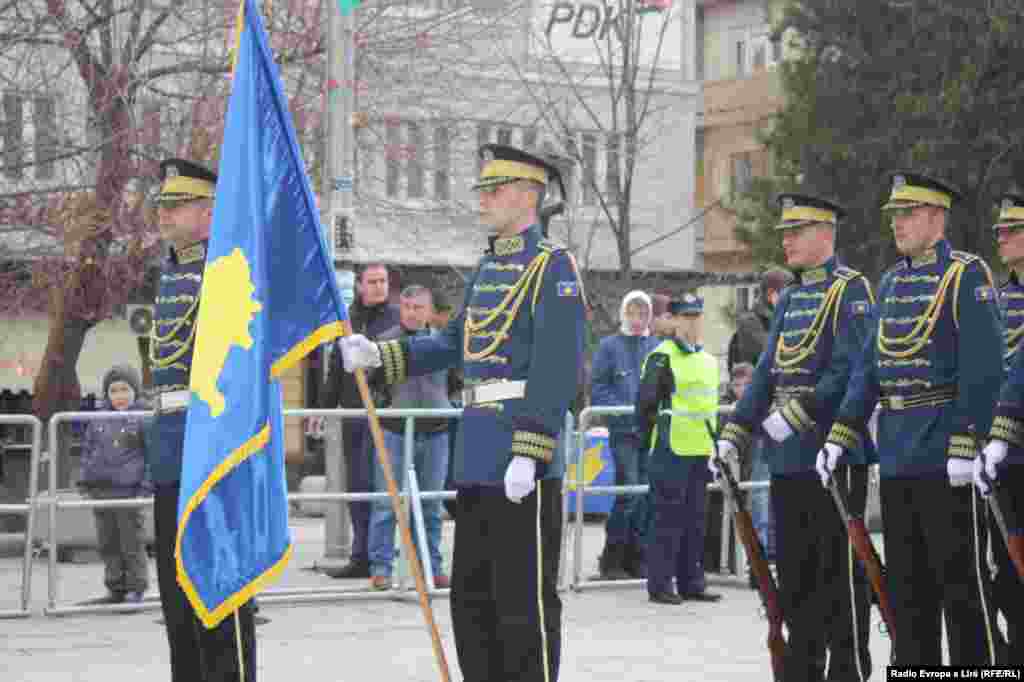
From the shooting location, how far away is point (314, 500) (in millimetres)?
12789

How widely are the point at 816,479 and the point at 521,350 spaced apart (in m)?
1.87

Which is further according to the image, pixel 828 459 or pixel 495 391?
pixel 828 459

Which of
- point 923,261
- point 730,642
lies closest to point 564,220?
point 730,642

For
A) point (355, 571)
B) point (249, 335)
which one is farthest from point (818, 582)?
point (355, 571)

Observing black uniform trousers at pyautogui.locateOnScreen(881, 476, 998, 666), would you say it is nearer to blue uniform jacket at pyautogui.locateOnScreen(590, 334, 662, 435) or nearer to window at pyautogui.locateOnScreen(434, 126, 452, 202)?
blue uniform jacket at pyautogui.locateOnScreen(590, 334, 662, 435)

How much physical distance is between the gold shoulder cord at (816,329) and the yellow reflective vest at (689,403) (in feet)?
13.4

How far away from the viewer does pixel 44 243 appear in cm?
1666

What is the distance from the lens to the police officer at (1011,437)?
8.09 meters

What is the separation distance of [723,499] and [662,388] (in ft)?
5.88

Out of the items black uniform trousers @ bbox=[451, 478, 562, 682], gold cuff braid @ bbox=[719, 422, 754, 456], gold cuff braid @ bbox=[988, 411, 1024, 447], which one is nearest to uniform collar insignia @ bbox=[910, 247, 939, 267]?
gold cuff braid @ bbox=[988, 411, 1024, 447]

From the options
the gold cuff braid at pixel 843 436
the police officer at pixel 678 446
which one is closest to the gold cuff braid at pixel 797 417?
the gold cuff braid at pixel 843 436

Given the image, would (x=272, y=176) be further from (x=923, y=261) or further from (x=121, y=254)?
(x=121, y=254)

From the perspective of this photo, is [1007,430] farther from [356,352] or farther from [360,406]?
[360,406]

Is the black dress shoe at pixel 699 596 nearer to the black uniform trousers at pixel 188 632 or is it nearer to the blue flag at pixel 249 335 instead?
the black uniform trousers at pixel 188 632
